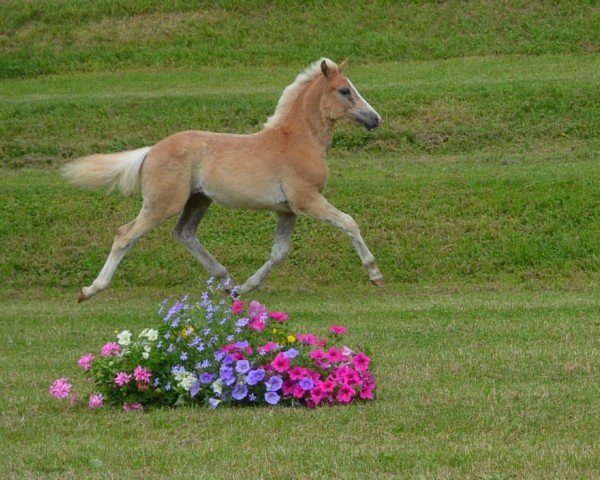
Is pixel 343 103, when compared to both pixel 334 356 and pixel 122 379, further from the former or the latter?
pixel 122 379

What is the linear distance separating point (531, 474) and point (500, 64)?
20578mm

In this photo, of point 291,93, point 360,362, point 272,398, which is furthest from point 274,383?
point 291,93

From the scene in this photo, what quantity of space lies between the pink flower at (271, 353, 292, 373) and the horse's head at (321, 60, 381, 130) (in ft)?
18.0

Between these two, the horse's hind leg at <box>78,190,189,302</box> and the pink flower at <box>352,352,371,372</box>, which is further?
the horse's hind leg at <box>78,190,189,302</box>

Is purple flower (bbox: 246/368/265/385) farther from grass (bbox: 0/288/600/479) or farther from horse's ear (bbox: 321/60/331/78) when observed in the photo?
horse's ear (bbox: 321/60/331/78)

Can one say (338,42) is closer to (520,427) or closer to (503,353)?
(503,353)

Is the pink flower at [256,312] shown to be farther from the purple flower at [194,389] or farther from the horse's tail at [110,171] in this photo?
the horse's tail at [110,171]

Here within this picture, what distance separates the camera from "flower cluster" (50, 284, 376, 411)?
765 cm

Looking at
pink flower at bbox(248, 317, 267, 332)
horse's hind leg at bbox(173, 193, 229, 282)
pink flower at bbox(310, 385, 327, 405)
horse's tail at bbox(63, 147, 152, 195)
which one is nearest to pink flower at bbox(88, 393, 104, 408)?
pink flower at bbox(248, 317, 267, 332)

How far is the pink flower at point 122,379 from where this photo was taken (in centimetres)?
770

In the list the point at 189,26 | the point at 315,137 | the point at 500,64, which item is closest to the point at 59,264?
the point at 315,137

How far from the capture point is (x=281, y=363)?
7.62 metres

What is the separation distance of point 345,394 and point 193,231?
607cm

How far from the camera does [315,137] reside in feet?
42.0
